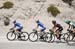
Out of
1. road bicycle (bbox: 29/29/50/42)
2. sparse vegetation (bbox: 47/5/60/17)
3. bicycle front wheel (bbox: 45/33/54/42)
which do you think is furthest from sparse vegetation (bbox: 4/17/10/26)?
bicycle front wheel (bbox: 45/33/54/42)

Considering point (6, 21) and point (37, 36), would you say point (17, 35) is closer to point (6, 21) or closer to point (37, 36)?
point (37, 36)

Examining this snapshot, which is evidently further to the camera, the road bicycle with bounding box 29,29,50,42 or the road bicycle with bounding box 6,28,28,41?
the road bicycle with bounding box 6,28,28,41

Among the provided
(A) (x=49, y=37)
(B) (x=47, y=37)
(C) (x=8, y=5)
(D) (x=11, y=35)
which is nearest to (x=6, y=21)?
(C) (x=8, y=5)

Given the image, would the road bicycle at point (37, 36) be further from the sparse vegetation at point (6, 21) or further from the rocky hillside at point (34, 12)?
the sparse vegetation at point (6, 21)

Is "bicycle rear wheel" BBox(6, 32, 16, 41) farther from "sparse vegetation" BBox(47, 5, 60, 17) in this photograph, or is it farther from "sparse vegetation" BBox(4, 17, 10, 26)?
"sparse vegetation" BBox(47, 5, 60, 17)

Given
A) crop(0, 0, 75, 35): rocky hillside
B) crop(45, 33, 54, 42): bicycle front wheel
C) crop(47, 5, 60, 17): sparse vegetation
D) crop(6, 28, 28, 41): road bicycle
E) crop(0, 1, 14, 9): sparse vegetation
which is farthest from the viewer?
crop(0, 1, 14, 9): sparse vegetation

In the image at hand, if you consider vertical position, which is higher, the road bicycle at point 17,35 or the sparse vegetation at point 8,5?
the road bicycle at point 17,35

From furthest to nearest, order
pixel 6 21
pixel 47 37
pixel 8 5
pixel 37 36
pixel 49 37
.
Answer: pixel 8 5, pixel 6 21, pixel 47 37, pixel 49 37, pixel 37 36

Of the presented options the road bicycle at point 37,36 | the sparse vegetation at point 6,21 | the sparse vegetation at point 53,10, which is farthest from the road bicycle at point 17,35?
the sparse vegetation at point 53,10

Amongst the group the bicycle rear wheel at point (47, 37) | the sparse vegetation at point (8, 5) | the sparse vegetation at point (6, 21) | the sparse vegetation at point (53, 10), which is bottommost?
the sparse vegetation at point (6, 21)

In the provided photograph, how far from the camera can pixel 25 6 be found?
137 feet

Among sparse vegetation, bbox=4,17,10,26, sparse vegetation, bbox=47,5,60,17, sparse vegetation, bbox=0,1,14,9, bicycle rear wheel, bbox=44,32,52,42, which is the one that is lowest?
sparse vegetation, bbox=4,17,10,26

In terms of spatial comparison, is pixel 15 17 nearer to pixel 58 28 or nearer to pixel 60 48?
pixel 58 28

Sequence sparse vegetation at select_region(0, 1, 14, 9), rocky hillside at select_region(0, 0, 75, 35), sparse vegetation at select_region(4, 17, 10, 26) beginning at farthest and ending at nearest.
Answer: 1. sparse vegetation at select_region(0, 1, 14, 9)
2. rocky hillside at select_region(0, 0, 75, 35)
3. sparse vegetation at select_region(4, 17, 10, 26)
